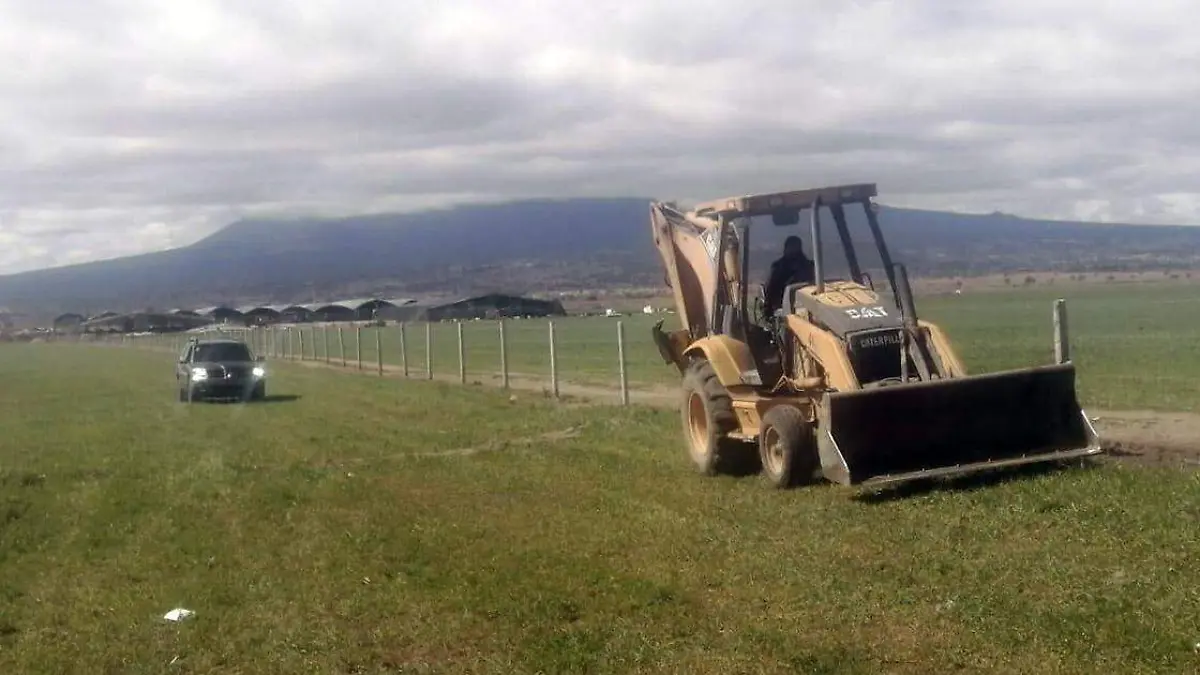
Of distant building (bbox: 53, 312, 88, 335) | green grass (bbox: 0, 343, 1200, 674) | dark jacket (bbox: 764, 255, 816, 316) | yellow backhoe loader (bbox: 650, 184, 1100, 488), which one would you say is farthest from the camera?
distant building (bbox: 53, 312, 88, 335)

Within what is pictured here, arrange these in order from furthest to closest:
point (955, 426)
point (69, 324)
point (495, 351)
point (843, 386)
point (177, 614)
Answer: point (69, 324)
point (495, 351)
point (843, 386)
point (955, 426)
point (177, 614)

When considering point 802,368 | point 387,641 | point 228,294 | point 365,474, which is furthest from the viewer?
point 228,294

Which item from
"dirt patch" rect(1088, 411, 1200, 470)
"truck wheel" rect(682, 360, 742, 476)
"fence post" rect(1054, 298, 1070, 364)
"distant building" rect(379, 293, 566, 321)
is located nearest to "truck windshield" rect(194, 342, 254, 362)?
"truck wheel" rect(682, 360, 742, 476)

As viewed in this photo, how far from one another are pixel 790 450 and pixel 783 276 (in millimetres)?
2403

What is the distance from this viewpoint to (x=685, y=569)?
961 centimetres

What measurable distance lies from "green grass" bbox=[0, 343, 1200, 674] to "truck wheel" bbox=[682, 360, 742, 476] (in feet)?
1.03

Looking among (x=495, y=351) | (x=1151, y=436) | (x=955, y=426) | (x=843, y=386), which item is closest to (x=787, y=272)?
(x=843, y=386)

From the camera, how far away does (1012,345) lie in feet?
123

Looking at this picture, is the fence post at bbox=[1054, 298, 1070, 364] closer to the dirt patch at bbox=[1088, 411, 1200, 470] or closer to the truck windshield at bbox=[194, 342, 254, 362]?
the dirt patch at bbox=[1088, 411, 1200, 470]

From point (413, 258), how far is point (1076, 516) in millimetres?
171192

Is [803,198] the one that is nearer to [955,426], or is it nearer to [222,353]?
[955,426]

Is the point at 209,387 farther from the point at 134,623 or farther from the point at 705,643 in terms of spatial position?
the point at 705,643

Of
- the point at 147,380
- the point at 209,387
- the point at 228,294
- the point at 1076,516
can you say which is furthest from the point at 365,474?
the point at 228,294

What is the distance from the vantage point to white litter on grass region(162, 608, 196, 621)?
29.9ft
